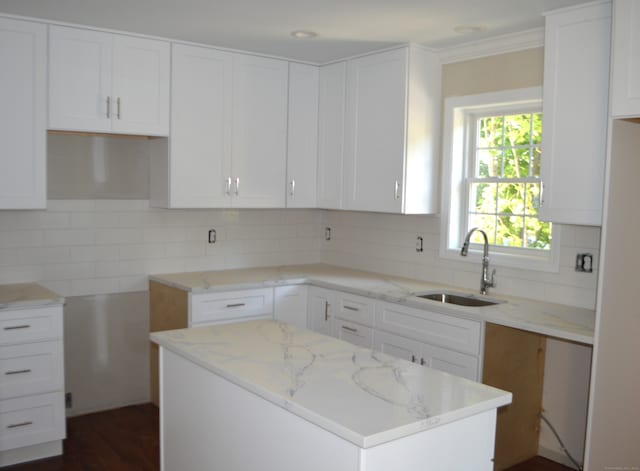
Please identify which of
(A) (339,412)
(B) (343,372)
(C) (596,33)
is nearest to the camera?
(A) (339,412)

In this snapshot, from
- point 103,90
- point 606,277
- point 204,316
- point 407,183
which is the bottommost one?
point 204,316

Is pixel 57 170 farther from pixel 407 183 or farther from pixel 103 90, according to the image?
pixel 407 183

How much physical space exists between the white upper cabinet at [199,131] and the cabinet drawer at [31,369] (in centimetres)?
121

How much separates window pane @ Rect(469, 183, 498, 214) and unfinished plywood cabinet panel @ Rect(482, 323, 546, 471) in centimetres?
93

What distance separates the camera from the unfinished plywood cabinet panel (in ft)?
11.1

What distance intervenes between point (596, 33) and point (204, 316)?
9.10 ft

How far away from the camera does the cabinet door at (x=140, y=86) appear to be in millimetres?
3930

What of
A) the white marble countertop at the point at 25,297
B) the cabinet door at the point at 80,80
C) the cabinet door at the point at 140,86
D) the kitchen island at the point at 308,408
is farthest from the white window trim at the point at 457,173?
the white marble countertop at the point at 25,297

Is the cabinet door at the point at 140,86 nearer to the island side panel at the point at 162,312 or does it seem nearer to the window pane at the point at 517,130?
the island side panel at the point at 162,312

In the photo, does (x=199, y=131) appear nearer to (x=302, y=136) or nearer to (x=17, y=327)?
(x=302, y=136)

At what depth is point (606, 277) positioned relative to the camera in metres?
2.86

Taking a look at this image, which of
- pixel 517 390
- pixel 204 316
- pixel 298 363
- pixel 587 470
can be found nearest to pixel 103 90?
pixel 204 316

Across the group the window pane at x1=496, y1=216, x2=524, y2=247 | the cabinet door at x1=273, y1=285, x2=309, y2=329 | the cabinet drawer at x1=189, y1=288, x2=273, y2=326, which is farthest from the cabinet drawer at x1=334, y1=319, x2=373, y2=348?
the window pane at x1=496, y1=216, x2=524, y2=247

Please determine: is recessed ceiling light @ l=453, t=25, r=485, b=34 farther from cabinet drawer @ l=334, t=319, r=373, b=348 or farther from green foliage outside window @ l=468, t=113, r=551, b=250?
cabinet drawer @ l=334, t=319, r=373, b=348
